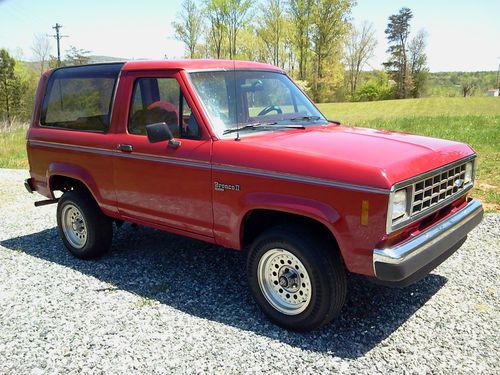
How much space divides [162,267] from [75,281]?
0.89 meters

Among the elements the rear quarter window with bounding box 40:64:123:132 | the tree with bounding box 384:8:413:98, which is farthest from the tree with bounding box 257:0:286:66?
the rear quarter window with bounding box 40:64:123:132

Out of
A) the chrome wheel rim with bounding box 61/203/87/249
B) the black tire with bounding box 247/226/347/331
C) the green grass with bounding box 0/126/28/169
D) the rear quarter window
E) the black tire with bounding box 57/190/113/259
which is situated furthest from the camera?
the green grass with bounding box 0/126/28/169

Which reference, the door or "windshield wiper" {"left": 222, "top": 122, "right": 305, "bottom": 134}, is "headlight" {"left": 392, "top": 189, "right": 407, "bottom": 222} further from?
the door

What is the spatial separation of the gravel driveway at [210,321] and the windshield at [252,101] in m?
1.59

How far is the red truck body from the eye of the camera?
10.1 ft

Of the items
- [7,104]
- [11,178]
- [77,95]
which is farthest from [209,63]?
[7,104]

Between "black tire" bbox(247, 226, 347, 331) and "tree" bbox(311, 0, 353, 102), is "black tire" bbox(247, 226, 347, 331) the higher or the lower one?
the lower one

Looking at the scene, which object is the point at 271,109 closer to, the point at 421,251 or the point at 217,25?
the point at 421,251

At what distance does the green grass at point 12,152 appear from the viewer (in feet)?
43.9

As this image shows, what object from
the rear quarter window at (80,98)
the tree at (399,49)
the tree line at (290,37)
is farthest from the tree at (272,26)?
the rear quarter window at (80,98)

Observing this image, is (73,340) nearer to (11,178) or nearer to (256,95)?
(256,95)

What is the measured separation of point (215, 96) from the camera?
4.04 metres

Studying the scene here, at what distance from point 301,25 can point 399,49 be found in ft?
87.8

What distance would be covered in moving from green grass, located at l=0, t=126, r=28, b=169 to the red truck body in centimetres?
926
